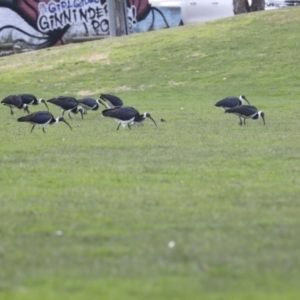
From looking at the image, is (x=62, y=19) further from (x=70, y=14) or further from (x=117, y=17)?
(x=117, y=17)

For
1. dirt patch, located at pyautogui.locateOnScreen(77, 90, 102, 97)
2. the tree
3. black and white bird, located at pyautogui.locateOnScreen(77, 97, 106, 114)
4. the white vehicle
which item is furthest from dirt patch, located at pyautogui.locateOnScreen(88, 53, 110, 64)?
black and white bird, located at pyautogui.locateOnScreen(77, 97, 106, 114)

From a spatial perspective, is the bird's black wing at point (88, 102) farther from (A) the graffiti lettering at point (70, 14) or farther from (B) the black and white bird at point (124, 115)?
(A) the graffiti lettering at point (70, 14)

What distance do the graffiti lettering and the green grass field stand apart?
24036mm

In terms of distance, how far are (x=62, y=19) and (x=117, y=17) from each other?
7624 millimetres

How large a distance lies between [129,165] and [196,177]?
57.1 inches

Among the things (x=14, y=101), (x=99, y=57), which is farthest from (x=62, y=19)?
(x=14, y=101)

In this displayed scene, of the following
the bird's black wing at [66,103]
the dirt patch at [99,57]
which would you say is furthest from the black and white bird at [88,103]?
the dirt patch at [99,57]

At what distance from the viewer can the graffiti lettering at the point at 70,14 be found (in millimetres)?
49062

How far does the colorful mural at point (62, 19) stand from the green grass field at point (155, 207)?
76.1 ft

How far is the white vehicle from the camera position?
4759cm

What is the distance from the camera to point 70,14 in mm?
49750

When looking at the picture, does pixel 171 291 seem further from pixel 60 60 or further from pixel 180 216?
pixel 60 60

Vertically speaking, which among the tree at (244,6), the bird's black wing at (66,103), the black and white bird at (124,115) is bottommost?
the tree at (244,6)

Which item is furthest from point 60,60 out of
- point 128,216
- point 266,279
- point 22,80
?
point 266,279
